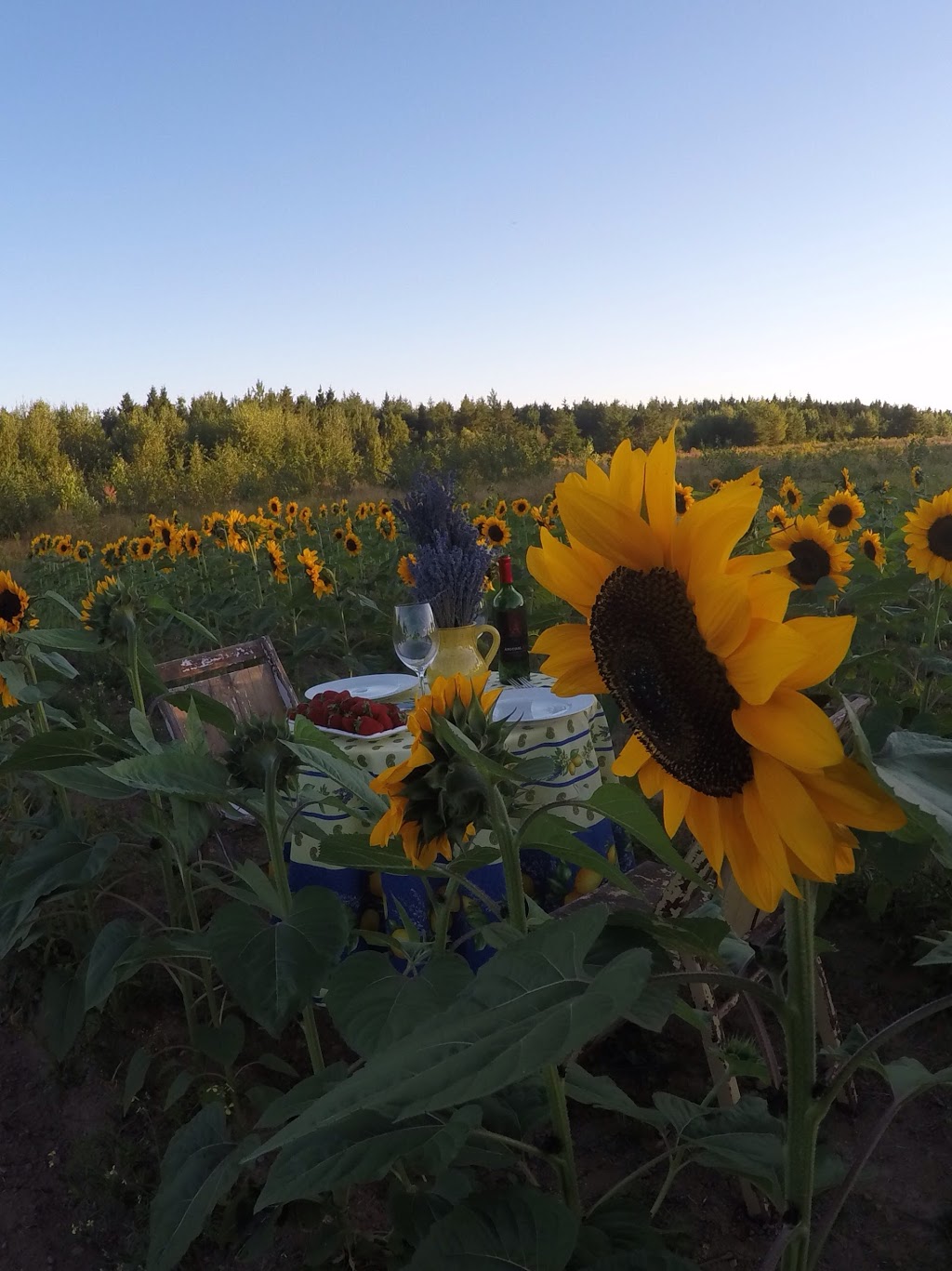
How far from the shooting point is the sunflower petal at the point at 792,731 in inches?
21.6

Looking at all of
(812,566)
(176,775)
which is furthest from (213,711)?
(812,566)

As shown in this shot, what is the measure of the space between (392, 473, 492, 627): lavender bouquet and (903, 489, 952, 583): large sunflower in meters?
1.46

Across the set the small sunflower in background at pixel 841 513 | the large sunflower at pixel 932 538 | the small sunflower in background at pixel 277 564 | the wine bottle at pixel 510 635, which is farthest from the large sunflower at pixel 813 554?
the small sunflower in background at pixel 277 564

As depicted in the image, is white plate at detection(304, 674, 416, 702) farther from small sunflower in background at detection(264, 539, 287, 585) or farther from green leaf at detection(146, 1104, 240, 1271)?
small sunflower in background at detection(264, 539, 287, 585)

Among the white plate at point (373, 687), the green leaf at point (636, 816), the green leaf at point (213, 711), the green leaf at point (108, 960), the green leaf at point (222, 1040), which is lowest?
the green leaf at point (222, 1040)

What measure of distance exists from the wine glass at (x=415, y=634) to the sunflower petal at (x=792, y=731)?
5.58 feet

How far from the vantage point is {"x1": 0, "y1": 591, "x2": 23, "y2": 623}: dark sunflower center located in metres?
2.42

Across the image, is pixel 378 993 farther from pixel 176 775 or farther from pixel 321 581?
pixel 321 581

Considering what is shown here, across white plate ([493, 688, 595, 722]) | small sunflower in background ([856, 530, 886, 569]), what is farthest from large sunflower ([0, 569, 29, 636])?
small sunflower in background ([856, 530, 886, 569])

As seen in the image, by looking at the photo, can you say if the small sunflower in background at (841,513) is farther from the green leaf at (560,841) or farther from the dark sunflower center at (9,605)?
the green leaf at (560,841)

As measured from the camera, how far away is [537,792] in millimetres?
2301

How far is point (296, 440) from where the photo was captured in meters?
22.7

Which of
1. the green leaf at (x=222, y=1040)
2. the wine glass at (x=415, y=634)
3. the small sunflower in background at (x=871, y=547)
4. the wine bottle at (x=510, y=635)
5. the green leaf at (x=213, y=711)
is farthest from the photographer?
the small sunflower in background at (x=871, y=547)

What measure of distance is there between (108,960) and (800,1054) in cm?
108
